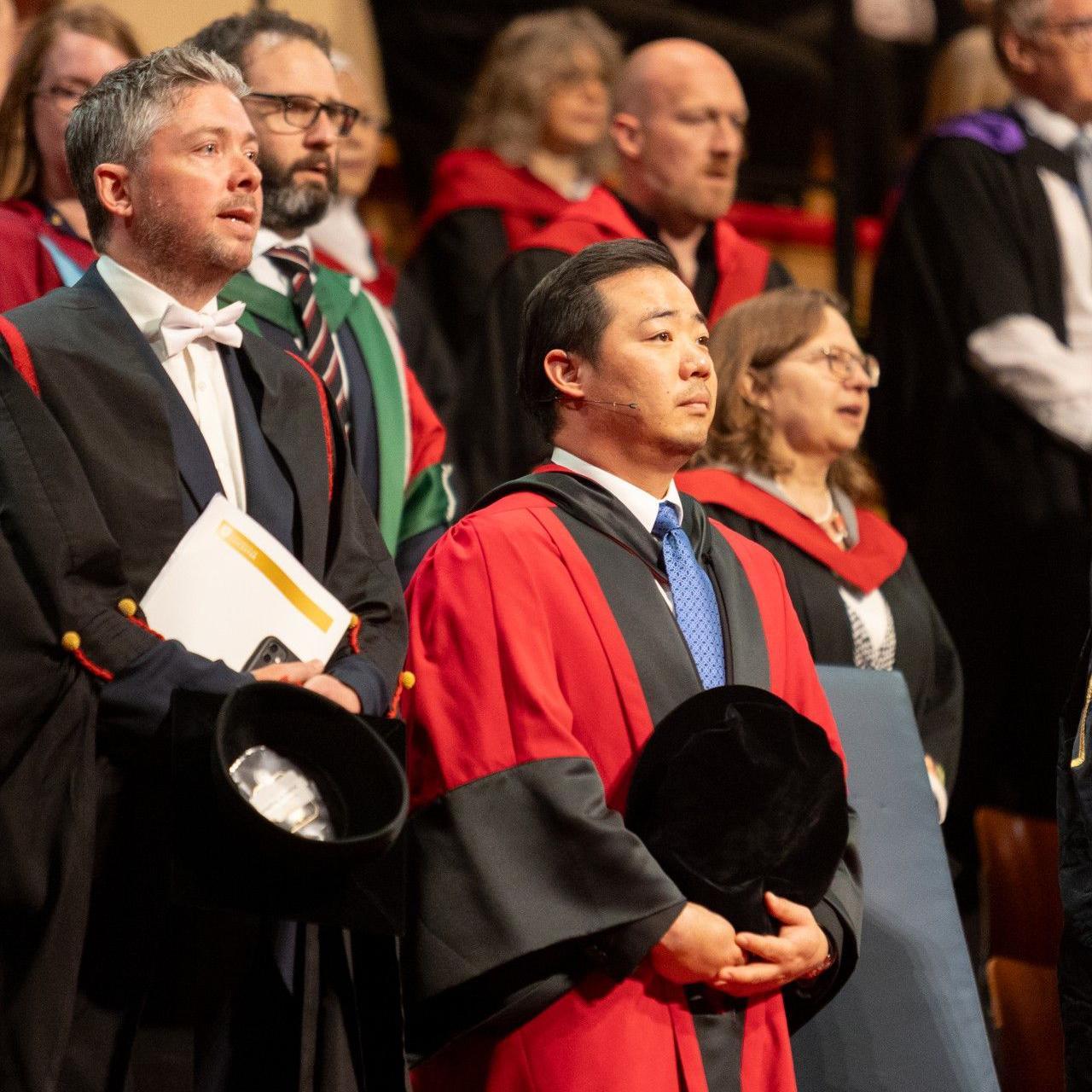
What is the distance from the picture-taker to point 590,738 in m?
2.54

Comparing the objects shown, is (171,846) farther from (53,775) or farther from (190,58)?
(190,58)

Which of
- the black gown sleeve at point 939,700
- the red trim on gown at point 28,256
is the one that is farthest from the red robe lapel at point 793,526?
the red trim on gown at point 28,256

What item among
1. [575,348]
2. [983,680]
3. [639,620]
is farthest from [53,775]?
[983,680]

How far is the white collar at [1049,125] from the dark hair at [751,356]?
4.21ft

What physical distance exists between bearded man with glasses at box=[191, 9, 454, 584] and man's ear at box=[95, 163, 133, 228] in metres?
0.72

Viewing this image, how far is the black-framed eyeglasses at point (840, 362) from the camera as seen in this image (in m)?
3.69

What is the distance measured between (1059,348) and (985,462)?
0.35 m

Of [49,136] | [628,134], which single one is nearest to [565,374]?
[49,136]

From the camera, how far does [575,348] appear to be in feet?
9.29

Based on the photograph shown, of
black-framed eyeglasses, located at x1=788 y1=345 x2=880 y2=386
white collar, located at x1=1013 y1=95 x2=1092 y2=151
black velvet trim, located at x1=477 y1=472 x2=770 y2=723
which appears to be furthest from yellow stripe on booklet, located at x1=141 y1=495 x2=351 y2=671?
white collar, located at x1=1013 y1=95 x2=1092 y2=151

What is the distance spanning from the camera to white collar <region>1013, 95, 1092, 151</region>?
4750mm

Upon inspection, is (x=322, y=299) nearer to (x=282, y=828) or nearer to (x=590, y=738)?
(x=590, y=738)

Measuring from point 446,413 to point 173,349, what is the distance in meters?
2.06

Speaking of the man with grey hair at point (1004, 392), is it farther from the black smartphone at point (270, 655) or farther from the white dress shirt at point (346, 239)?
the black smartphone at point (270, 655)
